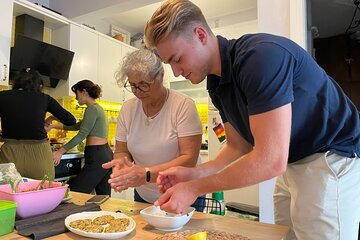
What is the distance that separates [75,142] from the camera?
2.48 m

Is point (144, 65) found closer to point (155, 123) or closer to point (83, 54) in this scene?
point (155, 123)

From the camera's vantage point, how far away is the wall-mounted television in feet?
8.18

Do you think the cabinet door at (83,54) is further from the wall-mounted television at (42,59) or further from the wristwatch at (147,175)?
the wristwatch at (147,175)

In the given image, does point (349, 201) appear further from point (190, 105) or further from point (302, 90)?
point (190, 105)

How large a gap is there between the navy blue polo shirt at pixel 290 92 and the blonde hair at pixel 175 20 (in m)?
0.11

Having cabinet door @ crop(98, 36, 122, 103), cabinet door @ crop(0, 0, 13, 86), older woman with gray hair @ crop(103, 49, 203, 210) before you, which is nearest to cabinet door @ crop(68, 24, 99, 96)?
cabinet door @ crop(98, 36, 122, 103)

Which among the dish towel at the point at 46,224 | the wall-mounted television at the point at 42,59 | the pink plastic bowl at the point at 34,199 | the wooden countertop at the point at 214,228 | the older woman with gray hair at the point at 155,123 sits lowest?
the wooden countertop at the point at 214,228

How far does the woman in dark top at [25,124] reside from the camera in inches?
74.6

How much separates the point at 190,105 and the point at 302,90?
0.54m

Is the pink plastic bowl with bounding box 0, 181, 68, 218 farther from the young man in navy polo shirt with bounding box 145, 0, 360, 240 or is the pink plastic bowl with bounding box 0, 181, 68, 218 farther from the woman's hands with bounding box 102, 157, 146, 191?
the young man in navy polo shirt with bounding box 145, 0, 360, 240

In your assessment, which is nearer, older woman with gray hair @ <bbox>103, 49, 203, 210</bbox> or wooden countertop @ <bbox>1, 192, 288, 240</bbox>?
wooden countertop @ <bbox>1, 192, 288, 240</bbox>

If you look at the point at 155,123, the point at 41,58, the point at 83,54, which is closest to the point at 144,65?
the point at 155,123

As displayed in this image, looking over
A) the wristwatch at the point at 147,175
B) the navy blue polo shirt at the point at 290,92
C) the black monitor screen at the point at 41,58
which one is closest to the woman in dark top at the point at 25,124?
the black monitor screen at the point at 41,58

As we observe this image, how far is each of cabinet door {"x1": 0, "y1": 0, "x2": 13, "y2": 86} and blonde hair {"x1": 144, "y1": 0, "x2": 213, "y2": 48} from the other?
201 centimetres
